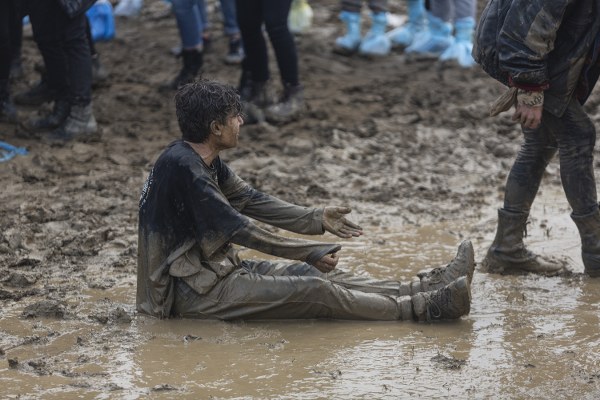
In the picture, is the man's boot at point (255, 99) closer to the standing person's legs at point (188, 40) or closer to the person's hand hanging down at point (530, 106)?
the standing person's legs at point (188, 40)

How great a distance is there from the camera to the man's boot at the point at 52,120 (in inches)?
311

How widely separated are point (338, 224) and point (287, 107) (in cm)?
368

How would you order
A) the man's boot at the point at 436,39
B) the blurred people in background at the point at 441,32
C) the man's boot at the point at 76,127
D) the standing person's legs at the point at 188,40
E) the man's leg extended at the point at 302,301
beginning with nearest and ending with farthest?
the man's leg extended at the point at 302,301 < the man's boot at the point at 76,127 < the standing person's legs at the point at 188,40 < the blurred people in background at the point at 441,32 < the man's boot at the point at 436,39

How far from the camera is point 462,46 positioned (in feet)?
32.2

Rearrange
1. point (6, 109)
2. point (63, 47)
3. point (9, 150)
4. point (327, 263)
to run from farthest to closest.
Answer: point (6, 109)
point (63, 47)
point (9, 150)
point (327, 263)

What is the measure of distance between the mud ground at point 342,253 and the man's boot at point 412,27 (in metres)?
0.63

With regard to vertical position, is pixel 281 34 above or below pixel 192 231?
above

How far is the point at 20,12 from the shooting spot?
7.57m

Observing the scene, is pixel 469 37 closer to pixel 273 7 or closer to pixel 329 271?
pixel 273 7

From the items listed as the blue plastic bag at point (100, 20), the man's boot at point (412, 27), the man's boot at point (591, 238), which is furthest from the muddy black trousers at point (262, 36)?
the man's boot at point (591, 238)

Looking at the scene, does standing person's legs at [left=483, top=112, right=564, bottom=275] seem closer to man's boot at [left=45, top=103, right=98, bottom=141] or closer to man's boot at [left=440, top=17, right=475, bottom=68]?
man's boot at [left=45, top=103, right=98, bottom=141]

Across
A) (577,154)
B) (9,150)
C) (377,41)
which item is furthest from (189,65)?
(577,154)

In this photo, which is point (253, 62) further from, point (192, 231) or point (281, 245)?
point (281, 245)

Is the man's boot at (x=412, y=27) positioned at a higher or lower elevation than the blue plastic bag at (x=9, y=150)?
higher
